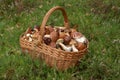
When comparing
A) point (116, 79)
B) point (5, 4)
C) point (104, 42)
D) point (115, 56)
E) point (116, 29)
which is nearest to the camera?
point (116, 79)

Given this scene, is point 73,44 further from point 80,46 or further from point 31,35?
point 31,35

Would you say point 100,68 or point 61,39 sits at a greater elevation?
point 61,39

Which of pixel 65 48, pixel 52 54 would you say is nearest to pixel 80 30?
pixel 65 48

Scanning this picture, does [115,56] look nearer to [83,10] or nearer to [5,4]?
[83,10]

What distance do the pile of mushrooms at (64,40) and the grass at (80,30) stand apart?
25cm

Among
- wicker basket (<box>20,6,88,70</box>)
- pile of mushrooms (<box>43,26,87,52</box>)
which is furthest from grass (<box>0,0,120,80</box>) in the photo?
pile of mushrooms (<box>43,26,87,52</box>)

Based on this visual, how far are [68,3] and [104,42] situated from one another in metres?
2.22

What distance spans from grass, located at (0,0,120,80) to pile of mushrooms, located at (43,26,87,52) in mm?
248

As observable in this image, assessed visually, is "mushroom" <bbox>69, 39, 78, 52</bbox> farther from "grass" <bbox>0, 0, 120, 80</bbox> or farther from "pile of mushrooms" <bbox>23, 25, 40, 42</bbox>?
"pile of mushrooms" <bbox>23, 25, 40, 42</bbox>

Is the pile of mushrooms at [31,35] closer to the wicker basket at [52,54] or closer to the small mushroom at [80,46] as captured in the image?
the wicker basket at [52,54]

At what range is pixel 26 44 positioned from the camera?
542 cm

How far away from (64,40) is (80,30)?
5.10 ft

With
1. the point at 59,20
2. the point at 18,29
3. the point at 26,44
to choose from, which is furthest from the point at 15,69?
the point at 59,20

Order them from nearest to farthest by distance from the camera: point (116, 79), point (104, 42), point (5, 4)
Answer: point (116, 79)
point (104, 42)
point (5, 4)
